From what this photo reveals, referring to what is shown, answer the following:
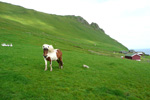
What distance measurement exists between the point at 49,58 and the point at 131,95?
28.6 feet

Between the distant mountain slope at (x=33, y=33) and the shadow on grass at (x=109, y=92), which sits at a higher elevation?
the distant mountain slope at (x=33, y=33)

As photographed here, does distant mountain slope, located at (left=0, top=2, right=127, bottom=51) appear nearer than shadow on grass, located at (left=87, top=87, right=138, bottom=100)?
No

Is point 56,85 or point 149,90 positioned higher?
point 56,85

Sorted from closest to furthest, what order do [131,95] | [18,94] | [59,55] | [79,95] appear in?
[18,94] < [79,95] < [131,95] < [59,55]

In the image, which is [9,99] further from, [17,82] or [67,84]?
[67,84]

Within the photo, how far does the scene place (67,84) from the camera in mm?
9422

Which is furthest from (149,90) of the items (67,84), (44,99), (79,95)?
(44,99)

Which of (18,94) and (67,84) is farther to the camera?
(67,84)

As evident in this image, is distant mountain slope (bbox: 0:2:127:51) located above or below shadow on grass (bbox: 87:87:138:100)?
above

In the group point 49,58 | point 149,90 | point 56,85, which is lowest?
point 149,90

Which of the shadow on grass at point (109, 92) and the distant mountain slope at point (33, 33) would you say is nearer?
the shadow on grass at point (109, 92)

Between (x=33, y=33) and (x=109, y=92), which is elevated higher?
(x=33, y=33)

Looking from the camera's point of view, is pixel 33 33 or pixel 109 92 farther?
pixel 33 33

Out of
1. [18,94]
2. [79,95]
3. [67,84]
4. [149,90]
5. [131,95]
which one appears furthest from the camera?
[149,90]
